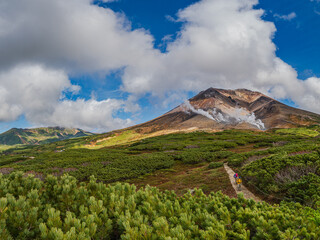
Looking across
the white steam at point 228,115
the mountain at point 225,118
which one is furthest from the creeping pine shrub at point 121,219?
the white steam at point 228,115

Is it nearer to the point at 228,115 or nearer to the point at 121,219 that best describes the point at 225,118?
the point at 228,115

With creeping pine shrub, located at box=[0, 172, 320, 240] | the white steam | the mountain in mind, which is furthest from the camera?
the white steam

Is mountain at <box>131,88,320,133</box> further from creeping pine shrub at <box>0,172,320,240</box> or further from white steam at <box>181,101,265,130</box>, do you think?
creeping pine shrub at <box>0,172,320,240</box>

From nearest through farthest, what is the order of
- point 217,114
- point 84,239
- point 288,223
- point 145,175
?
1. point 84,239
2. point 288,223
3. point 145,175
4. point 217,114

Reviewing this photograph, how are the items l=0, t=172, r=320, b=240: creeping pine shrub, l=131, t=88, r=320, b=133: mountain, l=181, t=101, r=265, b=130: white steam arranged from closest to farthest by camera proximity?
l=0, t=172, r=320, b=240: creeping pine shrub → l=131, t=88, r=320, b=133: mountain → l=181, t=101, r=265, b=130: white steam

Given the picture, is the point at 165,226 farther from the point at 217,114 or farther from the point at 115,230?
the point at 217,114

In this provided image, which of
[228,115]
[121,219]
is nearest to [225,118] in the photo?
[228,115]

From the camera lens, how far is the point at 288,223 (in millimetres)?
3736

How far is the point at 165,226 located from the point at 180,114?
570 ft

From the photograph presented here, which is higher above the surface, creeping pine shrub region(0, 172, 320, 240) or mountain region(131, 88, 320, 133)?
mountain region(131, 88, 320, 133)

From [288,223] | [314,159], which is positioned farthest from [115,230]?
[314,159]

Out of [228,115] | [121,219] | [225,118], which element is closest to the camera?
[121,219]

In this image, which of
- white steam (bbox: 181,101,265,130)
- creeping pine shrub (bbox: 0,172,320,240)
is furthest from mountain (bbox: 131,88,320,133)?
creeping pine shrub (bbox: 0,172,320,240)

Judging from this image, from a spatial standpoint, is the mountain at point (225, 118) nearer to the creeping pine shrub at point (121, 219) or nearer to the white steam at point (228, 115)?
the white steam at point (228, 115)
